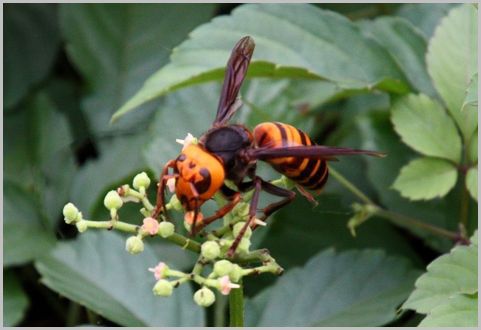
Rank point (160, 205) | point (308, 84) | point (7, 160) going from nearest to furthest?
→ point (160, 205) → point (308, 84) → point (7, 160)

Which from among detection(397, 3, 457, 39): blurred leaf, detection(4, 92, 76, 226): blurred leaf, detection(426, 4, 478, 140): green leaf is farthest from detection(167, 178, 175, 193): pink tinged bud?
detection(397, 3, 457, 39): blurred leaf

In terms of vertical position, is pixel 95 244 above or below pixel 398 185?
below

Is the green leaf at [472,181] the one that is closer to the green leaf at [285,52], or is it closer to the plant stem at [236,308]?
the green leaf at [285,52]

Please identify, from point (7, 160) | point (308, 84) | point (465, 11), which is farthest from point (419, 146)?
point (7, 160)

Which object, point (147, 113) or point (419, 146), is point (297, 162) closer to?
point (419, 146)

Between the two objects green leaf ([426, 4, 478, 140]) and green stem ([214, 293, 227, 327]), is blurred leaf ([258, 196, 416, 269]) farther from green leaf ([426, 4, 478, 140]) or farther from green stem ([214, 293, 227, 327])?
green leaf ([426, 4, 478, 140])

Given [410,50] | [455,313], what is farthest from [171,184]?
[410,50]

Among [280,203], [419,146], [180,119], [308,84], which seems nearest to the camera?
[280,203]
